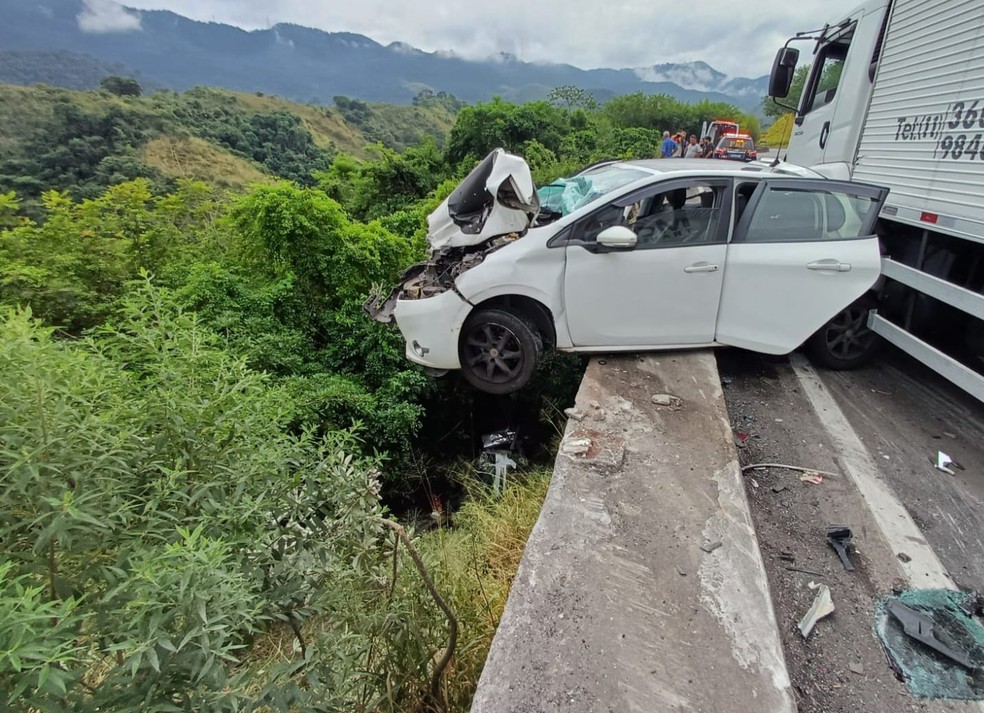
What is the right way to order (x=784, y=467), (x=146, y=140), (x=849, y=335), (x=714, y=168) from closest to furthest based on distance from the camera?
(x=784, y=467), (x=714, y=168), (x=849, y=335), (x=146, y=140)

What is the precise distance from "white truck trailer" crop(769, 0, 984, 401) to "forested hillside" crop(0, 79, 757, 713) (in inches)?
112

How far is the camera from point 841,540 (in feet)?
9.13

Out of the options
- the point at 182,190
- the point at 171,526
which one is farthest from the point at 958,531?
the point at 182,190

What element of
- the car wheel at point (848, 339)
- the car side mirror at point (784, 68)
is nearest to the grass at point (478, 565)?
the car wheel at point (848, 339)

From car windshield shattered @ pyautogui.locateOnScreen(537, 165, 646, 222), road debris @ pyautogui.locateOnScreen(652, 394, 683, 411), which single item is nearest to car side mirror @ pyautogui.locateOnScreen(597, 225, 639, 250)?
car windshield shattered @ pyautogui.locateOnScreen(537, 165, 646, 222)

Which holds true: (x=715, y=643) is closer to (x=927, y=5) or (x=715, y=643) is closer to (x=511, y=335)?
(x=511, y=335)

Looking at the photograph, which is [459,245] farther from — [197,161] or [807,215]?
[197,161]

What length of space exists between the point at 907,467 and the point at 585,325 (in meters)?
2.39

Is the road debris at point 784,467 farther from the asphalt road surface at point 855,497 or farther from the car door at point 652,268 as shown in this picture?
the car door at point 652,268

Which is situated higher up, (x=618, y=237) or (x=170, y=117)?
(x=170, y=117)

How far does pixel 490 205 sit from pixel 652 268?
1.39m

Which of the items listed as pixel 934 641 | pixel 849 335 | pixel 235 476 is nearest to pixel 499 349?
pixel 235 476

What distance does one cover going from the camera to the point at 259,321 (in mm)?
5352

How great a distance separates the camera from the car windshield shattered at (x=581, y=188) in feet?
13.3
